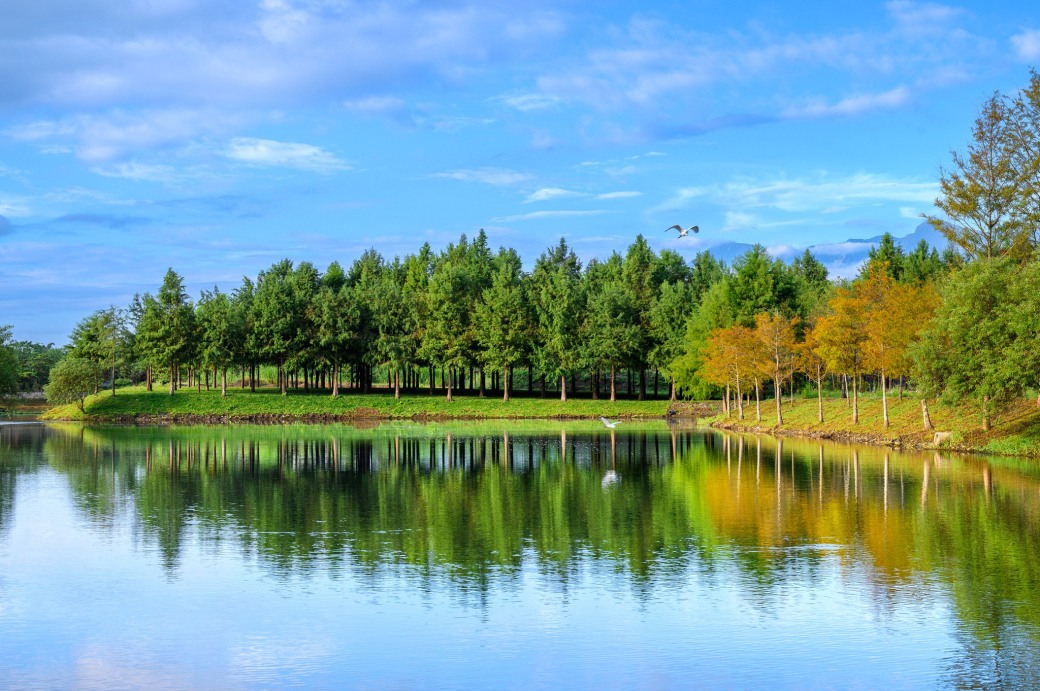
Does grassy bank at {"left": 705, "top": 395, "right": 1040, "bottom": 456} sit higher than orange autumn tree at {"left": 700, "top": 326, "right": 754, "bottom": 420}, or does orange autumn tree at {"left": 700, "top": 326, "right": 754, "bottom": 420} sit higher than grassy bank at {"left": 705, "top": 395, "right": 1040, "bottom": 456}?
orange autumn tree at {"left": 700, "top": 326, "right": 754, "bottom": 420}

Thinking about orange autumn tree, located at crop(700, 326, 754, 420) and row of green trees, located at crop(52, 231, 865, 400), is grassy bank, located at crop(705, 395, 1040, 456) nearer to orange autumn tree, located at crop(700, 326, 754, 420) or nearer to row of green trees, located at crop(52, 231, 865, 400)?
orange autumn tree, located at crop(700, 326, 754, 420)

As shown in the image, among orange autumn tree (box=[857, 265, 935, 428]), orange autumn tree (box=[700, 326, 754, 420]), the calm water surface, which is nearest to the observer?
the calm water surface

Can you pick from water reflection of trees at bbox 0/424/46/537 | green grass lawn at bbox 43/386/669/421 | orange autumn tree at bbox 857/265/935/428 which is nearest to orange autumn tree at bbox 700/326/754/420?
green grass lawn at bbox 43/386/669/421

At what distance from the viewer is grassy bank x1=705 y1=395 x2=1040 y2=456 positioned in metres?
54.8

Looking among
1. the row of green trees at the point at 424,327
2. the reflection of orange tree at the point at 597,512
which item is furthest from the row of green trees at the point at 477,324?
the reflection of orange tree at the point at 597,512

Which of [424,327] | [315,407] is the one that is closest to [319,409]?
[315,407]

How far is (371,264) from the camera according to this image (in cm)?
15500

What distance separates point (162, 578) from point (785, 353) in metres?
70.2

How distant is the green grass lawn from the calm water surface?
2337 inches

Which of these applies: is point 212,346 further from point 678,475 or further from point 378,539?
point 378,539

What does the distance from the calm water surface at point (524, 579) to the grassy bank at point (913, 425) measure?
903cm

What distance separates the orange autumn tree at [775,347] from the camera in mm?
85031

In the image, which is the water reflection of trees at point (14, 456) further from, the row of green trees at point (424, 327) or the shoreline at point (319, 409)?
the row of green trees at point (424, 327)

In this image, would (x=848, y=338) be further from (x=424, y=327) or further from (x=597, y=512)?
(x=424, y=327)
